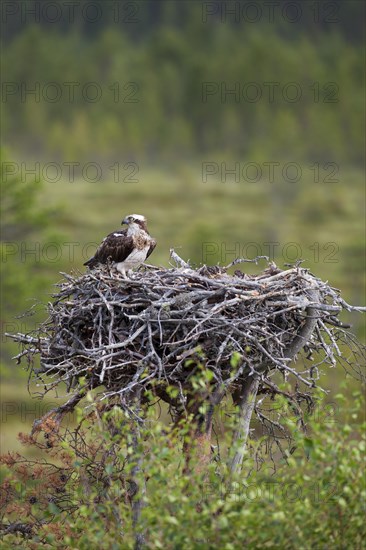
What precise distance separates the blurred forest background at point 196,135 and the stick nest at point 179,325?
34.9 metres

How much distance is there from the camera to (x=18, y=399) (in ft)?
101

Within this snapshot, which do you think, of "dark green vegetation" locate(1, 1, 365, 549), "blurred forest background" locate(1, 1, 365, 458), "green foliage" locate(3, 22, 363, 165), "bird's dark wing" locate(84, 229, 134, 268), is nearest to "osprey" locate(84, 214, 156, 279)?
"bird's dark wing" locate(84, 229, 134, 268)

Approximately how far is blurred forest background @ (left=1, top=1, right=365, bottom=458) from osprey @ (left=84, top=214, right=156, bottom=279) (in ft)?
110

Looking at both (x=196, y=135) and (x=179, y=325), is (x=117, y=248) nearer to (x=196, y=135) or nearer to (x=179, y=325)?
(x=179, y=325)

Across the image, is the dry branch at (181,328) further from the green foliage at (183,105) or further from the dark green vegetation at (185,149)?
the green foliage at (183,105)

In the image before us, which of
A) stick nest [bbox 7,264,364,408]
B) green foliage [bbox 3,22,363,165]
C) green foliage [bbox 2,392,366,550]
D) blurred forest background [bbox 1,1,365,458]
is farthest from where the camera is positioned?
green foliage [bbox 3,22,363,165]

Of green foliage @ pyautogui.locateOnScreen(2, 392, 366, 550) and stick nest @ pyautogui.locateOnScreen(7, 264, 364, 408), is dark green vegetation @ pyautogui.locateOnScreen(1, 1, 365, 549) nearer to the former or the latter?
stick nest @ pyautogui.locateOnScreen(7, 264, 364, 408)

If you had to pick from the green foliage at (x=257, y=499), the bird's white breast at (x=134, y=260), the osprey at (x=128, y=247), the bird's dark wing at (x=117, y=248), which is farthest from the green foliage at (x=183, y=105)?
the green foliage at (x=257, y=499)

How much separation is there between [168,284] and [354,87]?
103635 millimetres

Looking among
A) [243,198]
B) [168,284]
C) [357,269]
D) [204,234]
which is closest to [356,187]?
[243,198]

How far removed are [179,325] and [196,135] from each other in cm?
9448

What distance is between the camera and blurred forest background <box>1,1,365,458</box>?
72.3 metres

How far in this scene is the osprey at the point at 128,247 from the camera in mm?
10742

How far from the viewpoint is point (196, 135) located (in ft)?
335
